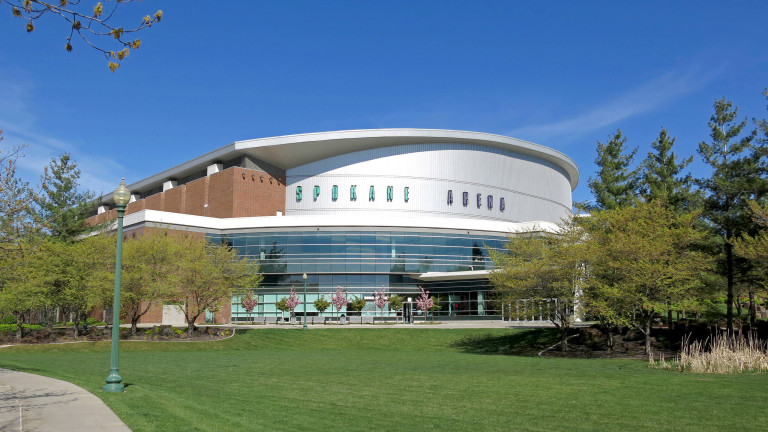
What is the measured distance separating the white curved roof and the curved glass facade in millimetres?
13281

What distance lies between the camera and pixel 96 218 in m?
95.1

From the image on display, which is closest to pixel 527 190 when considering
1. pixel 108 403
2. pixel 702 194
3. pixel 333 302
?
pixel 333 302

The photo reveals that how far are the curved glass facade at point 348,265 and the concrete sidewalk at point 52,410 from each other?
149ft

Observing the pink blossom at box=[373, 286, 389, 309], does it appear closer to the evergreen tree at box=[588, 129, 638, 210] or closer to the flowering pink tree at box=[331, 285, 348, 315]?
the flowering pink tree at box=[331, 285, 348, 315]

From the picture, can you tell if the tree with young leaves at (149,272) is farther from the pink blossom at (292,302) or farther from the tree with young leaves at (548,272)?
the tree with young leaves at (548,272)

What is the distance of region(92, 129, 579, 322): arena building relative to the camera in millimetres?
59594

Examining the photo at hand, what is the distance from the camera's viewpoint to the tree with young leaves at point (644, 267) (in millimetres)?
29062

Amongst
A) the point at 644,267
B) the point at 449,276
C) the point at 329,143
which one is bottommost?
the point at 644,267

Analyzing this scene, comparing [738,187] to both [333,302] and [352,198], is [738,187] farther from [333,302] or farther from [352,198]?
[352,198]

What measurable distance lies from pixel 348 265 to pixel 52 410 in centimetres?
4911

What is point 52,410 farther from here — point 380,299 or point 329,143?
point 329,143

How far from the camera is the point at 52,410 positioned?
10.4 m

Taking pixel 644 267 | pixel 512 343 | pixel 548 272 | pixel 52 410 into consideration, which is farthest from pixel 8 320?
pixel 644 267

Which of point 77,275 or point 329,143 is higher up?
point 329,143
